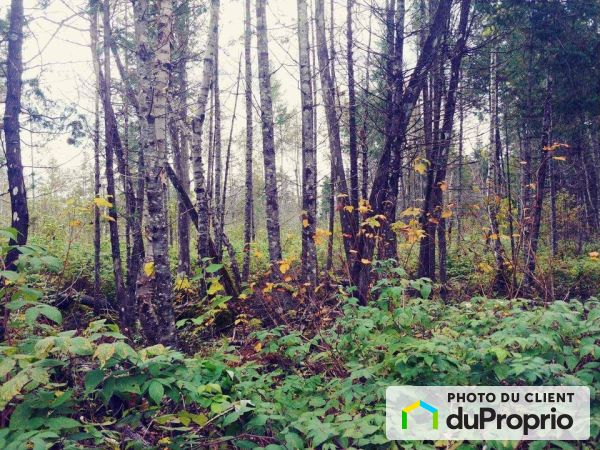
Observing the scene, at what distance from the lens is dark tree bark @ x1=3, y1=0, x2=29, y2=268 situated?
612 centimetres

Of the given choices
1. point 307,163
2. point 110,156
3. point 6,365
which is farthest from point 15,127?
point 6,365

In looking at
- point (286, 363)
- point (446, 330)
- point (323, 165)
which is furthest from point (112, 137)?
point (323, 165)

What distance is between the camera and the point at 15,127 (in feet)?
20.5

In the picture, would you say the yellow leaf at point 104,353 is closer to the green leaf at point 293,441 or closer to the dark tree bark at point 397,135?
the green leaf at point 293,441

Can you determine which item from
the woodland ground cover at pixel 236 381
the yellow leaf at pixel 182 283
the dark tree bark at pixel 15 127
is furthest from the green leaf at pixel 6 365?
the dark tree bark at pixel 15 127

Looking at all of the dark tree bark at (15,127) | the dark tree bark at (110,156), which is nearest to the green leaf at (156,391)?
the dark tree bark at (15,127)

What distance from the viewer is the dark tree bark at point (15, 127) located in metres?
6.12

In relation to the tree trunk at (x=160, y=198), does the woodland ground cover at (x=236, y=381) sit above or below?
below

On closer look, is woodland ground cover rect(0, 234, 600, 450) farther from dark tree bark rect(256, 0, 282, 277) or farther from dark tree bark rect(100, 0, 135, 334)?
dark tree bark rect(100, 0, 135, 334)

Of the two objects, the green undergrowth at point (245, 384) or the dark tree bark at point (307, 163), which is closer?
the green undergrowth at point (245, 384)

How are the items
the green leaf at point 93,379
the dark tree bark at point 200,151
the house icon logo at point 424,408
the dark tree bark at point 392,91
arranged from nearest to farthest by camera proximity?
the green leaf at point 93,379 → the house icon logo at point 424,408 → the dark tree bark at point 392,91 → the dark tree bark at point 200,151

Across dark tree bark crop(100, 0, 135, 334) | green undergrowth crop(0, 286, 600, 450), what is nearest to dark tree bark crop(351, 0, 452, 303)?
green undergrowth crop(0, 286, 600, 450)

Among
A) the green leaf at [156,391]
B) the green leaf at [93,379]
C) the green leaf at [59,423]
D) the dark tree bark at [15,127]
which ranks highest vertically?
the dark tree bark at [15,127]

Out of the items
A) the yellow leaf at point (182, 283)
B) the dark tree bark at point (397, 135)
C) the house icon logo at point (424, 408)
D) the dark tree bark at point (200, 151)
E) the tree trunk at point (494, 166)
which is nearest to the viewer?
the house icon logo at point (424, 408)
